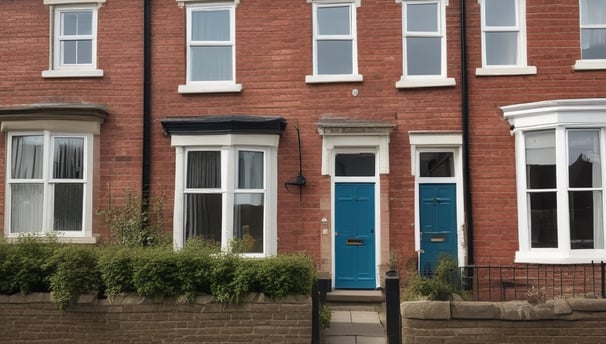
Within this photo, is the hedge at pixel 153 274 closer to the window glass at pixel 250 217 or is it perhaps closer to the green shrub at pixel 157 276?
the green shrub at pixel 157 276

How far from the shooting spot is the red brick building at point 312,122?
10367 mm

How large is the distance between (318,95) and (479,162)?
332cm

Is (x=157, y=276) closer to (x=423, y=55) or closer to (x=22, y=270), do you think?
(x=22, y=270)

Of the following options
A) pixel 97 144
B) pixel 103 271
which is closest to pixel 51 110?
pixel 97 144

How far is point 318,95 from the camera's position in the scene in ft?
35.1

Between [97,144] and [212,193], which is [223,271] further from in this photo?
[97,144]

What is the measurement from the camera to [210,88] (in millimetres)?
10758

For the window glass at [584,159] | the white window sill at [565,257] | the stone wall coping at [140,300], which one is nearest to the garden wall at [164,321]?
the stone wall coping at [140,300]

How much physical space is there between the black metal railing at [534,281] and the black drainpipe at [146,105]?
20.0ft

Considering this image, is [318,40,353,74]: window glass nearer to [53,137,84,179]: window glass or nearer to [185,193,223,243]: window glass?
[185,193,223,243]: window glass

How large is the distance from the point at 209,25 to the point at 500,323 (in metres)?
7.70

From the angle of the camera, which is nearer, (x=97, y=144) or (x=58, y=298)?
(x=58, y=298)

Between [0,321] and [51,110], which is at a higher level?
[51,110]

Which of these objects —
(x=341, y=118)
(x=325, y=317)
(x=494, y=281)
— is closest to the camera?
(x=325, y=317)
